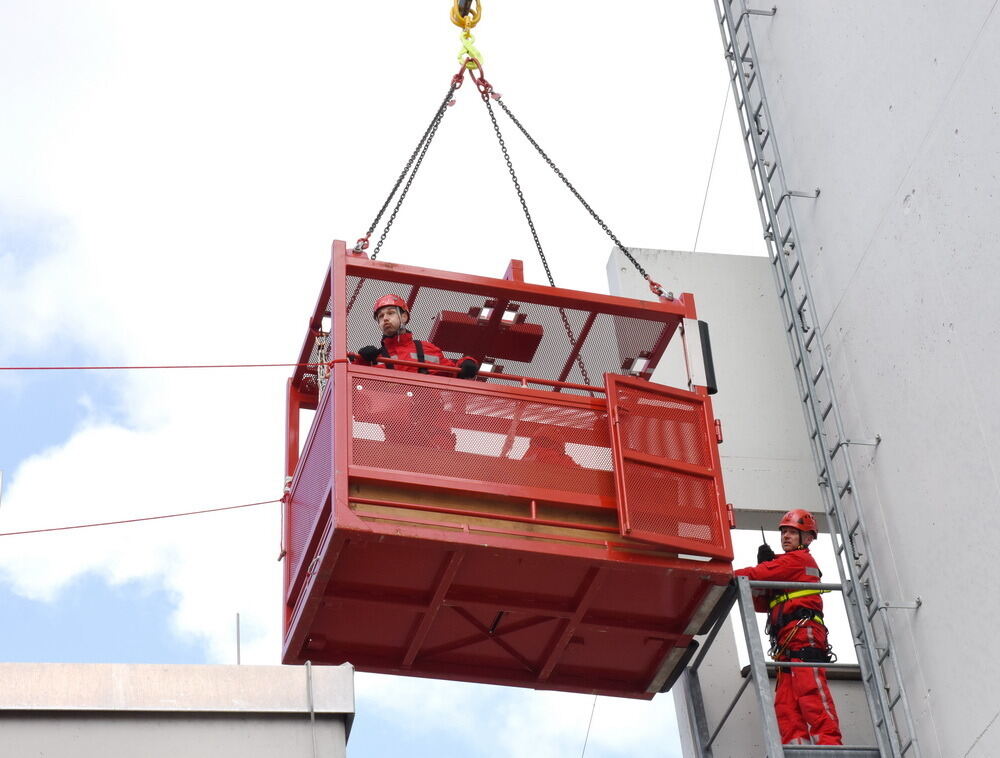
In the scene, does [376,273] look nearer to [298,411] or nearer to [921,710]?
[298,411]

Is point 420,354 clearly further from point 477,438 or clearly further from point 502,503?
point 502,503

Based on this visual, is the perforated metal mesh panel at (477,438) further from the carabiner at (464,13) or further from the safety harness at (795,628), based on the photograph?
the carabiner at (464,13)

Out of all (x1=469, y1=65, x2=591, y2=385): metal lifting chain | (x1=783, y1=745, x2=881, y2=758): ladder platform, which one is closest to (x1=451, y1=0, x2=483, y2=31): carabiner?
(x1=469, y1=65, x2=591, y2=385): metal lifting chain

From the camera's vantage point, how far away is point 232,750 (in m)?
10.8

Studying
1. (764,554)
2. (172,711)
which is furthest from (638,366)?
(172,711)

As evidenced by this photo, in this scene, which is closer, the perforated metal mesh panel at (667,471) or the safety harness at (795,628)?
the perforated metal mesh panel at (667,471)

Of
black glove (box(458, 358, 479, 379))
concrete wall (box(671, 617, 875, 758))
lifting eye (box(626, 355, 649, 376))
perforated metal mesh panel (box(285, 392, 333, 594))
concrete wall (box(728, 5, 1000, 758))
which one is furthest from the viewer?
concrete wall (box(671, 617, 875, 758))

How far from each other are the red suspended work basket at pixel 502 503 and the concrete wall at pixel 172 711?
222 centimetres

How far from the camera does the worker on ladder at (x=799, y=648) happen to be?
14555 millimetres

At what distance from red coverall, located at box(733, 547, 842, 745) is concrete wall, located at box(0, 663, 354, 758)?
4924 millimetres

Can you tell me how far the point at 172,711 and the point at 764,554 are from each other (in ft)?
21.3

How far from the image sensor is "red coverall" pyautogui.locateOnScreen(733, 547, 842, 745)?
14.6 m

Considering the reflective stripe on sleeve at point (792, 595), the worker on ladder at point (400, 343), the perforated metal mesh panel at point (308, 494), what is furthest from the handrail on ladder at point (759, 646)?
the perforated metal mesh panel at point (308, 494)

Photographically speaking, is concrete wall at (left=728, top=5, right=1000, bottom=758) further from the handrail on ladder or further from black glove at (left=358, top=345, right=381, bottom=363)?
black glove at (left=358, top=345, right=381, bottom=363)
